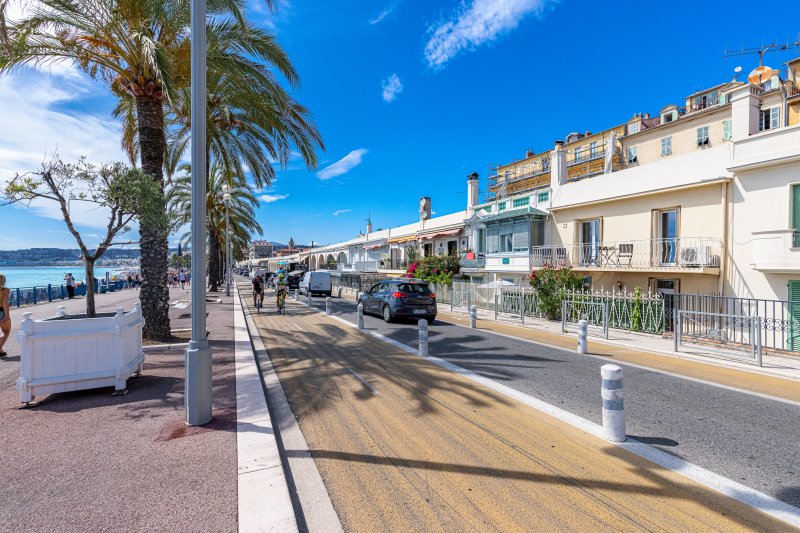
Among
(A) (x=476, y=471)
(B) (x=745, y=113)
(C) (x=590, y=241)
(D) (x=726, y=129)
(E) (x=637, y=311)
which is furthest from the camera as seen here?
(D) (x=726, y=129)

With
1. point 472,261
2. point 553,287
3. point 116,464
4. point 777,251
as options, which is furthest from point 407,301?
point 472,261

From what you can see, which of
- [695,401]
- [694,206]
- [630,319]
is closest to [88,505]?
[695,401]

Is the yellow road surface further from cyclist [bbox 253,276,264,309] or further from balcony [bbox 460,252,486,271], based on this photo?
balcony [bbox 460,252,486,271]

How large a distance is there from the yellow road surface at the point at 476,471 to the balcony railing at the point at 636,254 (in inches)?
498

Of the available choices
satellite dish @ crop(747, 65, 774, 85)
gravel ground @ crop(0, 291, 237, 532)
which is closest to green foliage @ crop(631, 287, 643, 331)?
gravel ground @ crop(0, 291, 237, 532)

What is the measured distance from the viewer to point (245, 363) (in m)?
7.64

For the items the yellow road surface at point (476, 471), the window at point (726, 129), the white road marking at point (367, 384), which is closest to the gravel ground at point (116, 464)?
the yellow road surface at point (476, 471)

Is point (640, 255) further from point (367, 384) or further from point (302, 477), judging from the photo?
point (302, 477)

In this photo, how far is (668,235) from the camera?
1616cm

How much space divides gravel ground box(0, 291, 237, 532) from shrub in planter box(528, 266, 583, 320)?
12.9 meters

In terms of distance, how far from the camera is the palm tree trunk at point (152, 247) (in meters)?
9.56

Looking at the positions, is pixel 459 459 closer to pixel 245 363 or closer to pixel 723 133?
pixel 245 363

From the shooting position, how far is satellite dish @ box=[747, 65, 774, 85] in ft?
60.5

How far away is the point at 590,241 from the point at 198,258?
18.9m
